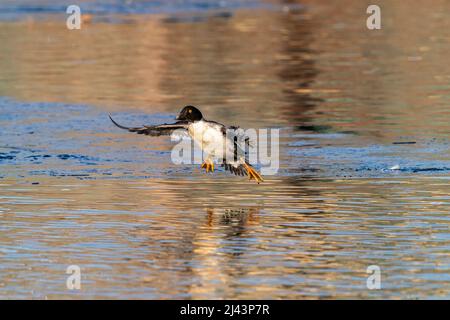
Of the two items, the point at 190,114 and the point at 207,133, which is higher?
the point at 190,114

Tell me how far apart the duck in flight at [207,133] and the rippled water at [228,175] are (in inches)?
13.2

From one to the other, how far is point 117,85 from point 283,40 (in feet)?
29.3

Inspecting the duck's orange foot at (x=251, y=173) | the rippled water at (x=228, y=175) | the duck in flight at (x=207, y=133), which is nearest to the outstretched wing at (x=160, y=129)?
the duck in flight at (x=207, y=133)

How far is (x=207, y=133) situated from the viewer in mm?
12438

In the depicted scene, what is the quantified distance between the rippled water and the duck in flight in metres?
0.34

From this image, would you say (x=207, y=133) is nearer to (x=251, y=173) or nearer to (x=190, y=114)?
(x=190, y=114)

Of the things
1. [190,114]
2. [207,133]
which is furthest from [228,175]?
[190,114]

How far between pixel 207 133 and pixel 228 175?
4.51ft

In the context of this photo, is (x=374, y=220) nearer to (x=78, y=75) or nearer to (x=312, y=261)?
(x=312, y=261)

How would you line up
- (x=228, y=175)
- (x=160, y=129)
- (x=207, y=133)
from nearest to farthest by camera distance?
(x=160, y=129), (x=207, y=133), (x=228, y=175)

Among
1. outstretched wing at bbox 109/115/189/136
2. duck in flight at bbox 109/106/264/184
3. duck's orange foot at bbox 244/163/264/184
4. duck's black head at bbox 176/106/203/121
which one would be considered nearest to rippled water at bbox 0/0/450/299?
duck's orange foot at bbox 244/163/264/184

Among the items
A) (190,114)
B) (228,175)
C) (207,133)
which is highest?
(190,114)

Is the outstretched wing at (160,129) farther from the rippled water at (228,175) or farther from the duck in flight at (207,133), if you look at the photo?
the rippled water at (228,175)
